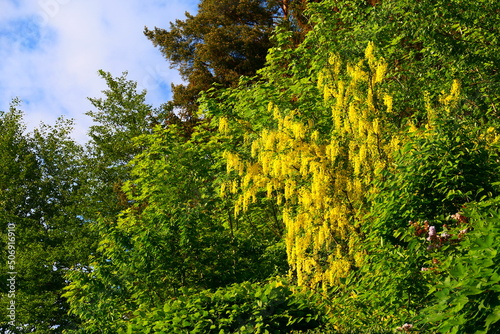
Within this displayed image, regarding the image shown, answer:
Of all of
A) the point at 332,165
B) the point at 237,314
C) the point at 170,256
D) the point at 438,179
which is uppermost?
the point at 332,165

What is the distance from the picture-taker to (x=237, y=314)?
5.75 metres

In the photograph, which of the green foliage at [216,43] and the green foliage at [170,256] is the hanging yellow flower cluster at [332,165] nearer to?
the green foliage at [170,256]

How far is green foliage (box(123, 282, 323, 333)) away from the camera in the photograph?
18.5 feet

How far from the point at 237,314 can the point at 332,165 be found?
8.45 feet

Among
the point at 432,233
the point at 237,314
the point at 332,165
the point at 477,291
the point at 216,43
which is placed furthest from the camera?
the point at 216,43

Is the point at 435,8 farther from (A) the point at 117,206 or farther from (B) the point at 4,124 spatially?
(B) the point at 4,124

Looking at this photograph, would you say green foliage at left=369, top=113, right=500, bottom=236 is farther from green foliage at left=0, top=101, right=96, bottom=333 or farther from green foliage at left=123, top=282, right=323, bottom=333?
green foliage at left=0, top=101, right=96, bottom=333

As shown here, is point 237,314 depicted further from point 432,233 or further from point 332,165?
point 332,165

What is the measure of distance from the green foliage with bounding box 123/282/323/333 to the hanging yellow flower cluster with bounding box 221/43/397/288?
1134mm

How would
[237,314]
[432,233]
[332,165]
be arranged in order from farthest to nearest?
[332,165], [237,314], [432,233]

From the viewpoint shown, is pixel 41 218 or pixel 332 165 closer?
pixel 332 165

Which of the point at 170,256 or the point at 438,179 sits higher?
the point at 170,256

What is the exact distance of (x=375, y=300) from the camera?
515 centimetres

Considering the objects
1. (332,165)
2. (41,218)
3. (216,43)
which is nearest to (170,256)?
(332,165)
